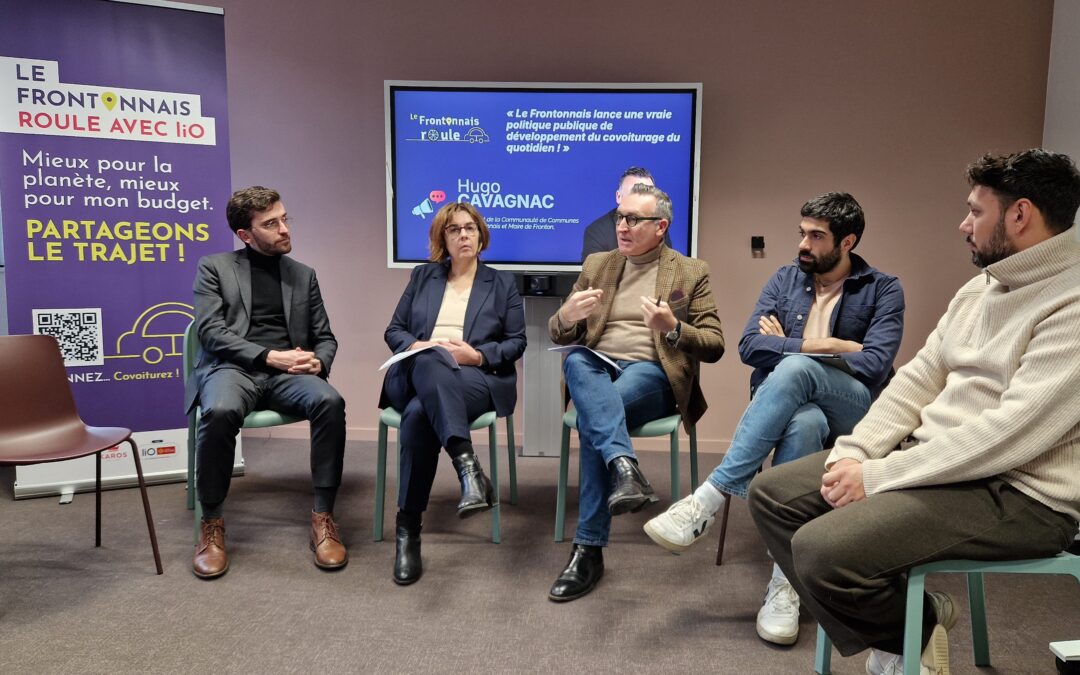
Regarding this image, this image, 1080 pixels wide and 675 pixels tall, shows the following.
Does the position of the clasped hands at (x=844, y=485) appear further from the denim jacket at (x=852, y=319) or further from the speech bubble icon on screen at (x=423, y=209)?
the speech bubble icon on screen at (x=423, y=209)

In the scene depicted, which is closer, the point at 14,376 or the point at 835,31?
the point at 14,376

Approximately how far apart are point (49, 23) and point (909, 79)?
396 cm

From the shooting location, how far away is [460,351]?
9.10ft

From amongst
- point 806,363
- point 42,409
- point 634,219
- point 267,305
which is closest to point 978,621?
point 806,363

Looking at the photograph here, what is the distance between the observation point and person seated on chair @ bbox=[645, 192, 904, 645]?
2102 mm

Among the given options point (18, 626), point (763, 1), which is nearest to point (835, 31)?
point (763, 1)

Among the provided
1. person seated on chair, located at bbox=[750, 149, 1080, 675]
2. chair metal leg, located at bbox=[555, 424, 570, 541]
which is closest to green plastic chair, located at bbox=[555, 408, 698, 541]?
chair metal leg, located at bbox=[555, 424, 570, 541]

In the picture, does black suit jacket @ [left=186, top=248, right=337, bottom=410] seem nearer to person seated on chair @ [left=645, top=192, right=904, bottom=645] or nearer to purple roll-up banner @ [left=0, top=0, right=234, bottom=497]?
purple roll-up banner @ [left=0, top=0, right=234, bottom=497]

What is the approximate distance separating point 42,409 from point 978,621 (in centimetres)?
299

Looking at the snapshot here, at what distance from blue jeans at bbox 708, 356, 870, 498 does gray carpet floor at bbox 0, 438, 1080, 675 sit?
484mm

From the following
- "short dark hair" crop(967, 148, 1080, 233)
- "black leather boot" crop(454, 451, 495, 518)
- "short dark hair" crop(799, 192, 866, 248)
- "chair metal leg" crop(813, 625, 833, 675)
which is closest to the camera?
"short dark hair" crop(967, 148, 1080, 233)

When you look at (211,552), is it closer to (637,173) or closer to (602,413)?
(602,413)

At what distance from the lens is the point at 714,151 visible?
401cm

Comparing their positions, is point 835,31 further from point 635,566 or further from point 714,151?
point 635,566
